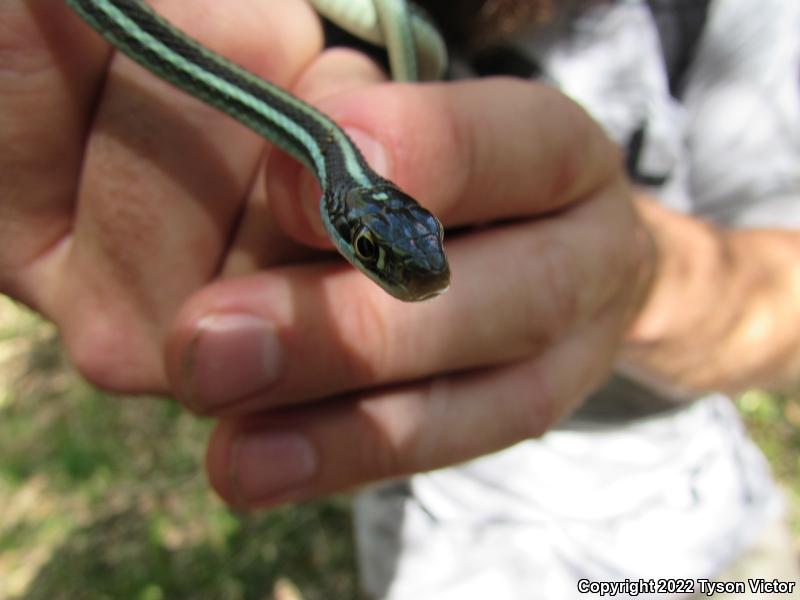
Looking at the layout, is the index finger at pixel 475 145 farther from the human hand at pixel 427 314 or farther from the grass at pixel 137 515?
the grass at pixel 137 515

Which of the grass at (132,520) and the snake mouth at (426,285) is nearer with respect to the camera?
the snake mouth at (426,285)

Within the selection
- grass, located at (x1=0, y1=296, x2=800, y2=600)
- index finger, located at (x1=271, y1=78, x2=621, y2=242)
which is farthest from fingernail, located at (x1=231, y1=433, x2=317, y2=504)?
grass, located at (x1=0, y1=296, x2=800, y2=600)

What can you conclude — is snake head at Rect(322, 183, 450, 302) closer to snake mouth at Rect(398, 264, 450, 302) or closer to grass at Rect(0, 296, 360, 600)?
snake mouth at Rect(398, 264, 450, 302)

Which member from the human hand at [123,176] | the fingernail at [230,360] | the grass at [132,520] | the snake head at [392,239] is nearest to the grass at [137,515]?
the grass at [132,520]

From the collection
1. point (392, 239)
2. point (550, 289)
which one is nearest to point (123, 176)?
point (392, 239)

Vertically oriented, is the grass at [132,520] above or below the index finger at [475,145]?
below

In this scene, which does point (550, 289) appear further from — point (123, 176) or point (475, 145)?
point (123, 176)
